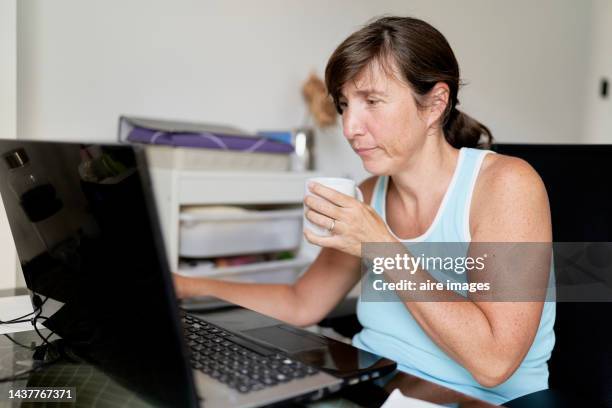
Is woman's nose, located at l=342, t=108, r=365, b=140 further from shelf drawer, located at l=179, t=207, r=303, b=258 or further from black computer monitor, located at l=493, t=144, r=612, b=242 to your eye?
shelf drawer, located at l=179, t=207, r=303, b=258

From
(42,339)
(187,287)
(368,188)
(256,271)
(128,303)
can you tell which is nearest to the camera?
(128,303)

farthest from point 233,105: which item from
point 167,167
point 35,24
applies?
point 35,24

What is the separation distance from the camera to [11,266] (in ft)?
3.95

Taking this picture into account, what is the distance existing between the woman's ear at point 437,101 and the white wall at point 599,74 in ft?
8.71

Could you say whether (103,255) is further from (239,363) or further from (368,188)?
(368,188)

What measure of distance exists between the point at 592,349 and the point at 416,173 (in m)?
0.43

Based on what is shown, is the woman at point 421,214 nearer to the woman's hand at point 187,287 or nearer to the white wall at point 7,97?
the woman's hand at point 187,287

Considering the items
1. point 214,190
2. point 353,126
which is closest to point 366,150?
point 353,126

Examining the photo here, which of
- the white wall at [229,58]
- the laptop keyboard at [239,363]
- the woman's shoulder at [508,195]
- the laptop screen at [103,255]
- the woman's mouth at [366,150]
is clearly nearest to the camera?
the laptop screen at [103,255]

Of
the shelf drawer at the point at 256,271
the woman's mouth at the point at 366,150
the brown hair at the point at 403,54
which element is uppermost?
the brown hair at the point at 403,54

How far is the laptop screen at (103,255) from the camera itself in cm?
47

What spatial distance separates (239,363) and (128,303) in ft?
0.53

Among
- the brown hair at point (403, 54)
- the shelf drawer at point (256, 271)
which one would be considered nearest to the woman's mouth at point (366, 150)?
the brown hair at point (403, 54)

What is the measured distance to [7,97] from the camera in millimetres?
1217
